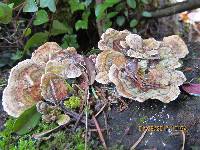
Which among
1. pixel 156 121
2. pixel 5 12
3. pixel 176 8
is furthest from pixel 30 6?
pixel 176 8

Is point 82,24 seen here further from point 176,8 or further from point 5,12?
point 176,8

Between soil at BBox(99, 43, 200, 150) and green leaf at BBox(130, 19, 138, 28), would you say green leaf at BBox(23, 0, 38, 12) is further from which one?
green leaf at BBox(130, 19, 138, 28)

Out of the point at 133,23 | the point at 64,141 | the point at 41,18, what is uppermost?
the point at 41,18

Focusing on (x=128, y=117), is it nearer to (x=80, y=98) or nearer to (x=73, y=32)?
(x=80, y=98)
